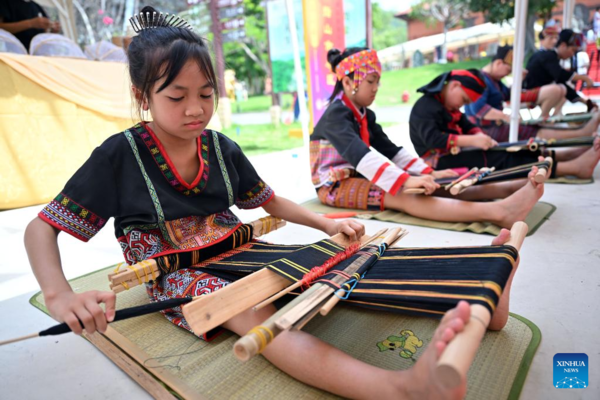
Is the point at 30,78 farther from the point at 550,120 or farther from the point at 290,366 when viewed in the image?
the point at 550,120

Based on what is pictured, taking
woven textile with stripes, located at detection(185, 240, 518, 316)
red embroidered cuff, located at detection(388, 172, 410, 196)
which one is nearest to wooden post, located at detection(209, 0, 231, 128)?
red embroidered cuff, located at detection(388, 172, 410, 196)

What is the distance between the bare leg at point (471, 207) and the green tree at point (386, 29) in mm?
18821

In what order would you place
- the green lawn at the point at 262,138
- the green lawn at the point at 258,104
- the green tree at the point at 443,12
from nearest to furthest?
the green lawn at the point at 262,138 < the green lawn at the point at 258,104 < the green tree at the point at 443,12

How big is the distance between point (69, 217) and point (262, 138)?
7565mm

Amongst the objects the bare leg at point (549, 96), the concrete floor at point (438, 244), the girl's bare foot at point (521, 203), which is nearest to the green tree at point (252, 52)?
the bare leg at point (549, 96)

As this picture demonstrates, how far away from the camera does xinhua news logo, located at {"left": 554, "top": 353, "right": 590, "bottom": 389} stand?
38.5 inches

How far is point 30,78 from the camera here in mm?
3084

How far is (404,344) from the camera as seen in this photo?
1.14m

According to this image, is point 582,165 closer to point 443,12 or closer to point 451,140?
point 451,140

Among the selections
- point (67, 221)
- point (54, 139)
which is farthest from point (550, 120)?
point (54, 139)

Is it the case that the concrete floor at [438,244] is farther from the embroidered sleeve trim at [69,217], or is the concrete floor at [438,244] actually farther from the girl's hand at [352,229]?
the girl's hand at [352,229]

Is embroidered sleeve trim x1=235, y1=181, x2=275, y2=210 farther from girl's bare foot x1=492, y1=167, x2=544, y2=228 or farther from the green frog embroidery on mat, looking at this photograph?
girl's bare foot x1=492, y1=167, x2=544, y2=228

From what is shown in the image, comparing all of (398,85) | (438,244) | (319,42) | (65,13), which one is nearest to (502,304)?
(438,244)

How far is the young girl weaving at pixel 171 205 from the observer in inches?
35.2
